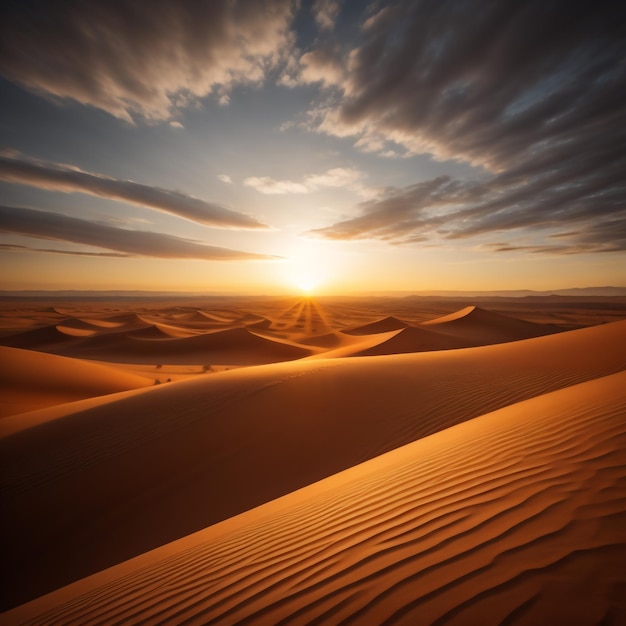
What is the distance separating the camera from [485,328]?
1300 inches

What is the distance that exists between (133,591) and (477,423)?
15.0ft

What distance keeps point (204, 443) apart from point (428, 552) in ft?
16.7

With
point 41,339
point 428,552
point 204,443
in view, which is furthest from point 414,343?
point 41,339

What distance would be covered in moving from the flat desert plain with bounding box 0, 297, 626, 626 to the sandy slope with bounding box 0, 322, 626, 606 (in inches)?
1.3

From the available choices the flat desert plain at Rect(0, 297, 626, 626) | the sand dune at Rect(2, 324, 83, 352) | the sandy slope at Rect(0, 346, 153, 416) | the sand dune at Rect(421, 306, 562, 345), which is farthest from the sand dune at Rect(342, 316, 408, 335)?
the sand dune at Rect(2, 324, 83, 352)

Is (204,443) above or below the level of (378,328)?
below

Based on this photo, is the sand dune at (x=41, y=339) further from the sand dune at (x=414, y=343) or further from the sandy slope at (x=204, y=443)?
the sand dune at (x=414, y=343)

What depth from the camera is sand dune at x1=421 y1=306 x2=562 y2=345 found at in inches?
1182

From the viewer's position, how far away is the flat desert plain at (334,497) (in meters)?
1.63

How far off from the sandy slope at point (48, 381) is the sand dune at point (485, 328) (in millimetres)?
25610

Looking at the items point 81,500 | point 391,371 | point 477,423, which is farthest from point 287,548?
point 391,371

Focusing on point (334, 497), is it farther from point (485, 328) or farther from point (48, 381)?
point (485, 328)

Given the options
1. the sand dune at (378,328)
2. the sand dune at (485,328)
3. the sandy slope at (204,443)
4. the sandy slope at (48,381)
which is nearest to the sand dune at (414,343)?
the sand dune at (485,328)

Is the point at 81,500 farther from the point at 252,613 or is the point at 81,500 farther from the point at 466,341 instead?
the point at 466,341
